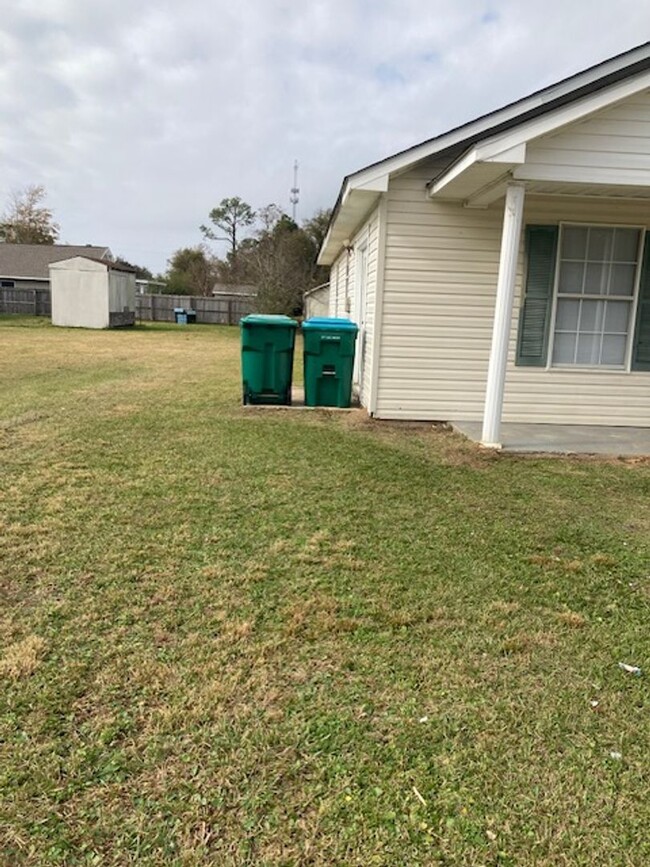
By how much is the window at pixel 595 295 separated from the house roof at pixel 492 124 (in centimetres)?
158

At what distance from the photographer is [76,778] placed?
187cm

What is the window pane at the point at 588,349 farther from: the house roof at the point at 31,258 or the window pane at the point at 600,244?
the house roof at the point at 31,258

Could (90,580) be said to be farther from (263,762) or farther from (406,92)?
(406,92)

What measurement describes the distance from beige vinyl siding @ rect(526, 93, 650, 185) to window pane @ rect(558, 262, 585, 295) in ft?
5.57

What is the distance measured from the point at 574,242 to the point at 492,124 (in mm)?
1730

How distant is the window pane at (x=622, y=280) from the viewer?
24.1ft

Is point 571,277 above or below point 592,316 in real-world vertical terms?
above

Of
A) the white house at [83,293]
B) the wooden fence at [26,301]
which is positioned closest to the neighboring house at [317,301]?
the white house at [83,293]

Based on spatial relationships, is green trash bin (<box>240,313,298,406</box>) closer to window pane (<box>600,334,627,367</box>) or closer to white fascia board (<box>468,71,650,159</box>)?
white fascia board (<box>468,71,650,159</box>)

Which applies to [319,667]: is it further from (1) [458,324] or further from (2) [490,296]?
(2) [490,296]

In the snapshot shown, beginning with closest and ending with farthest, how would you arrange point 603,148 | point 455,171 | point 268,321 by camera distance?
point 603,148
point 455,171
point 268,321

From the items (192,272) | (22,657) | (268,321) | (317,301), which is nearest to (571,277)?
(268,321)

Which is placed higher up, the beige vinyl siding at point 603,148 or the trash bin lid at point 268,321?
the beige vinyl siding at point 603,148

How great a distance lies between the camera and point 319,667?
2492 mm
